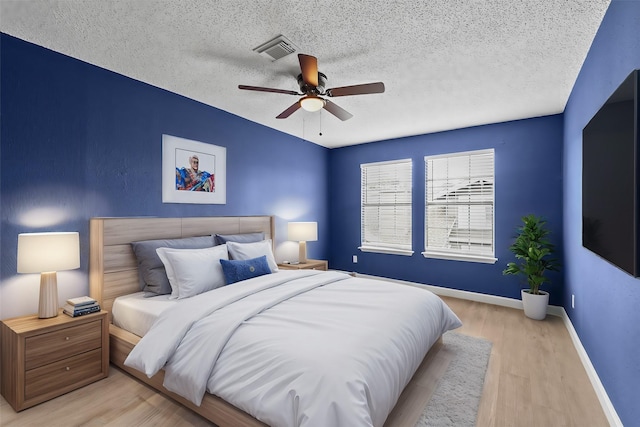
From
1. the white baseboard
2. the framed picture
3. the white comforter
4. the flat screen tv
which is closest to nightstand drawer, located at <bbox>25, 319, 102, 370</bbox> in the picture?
the white comforter

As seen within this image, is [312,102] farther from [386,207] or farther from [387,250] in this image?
[387,250]

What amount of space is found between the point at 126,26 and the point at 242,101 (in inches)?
55.8

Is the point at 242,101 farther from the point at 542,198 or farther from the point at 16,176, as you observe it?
the point at 542,198

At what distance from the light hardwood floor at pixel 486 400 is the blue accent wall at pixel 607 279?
22cm

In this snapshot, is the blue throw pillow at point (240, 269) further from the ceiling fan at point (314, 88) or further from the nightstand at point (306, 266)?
the ceiling fan at point (314, 88)

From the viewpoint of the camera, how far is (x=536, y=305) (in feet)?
11.5

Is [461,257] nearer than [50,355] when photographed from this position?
No

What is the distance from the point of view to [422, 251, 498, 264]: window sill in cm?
416

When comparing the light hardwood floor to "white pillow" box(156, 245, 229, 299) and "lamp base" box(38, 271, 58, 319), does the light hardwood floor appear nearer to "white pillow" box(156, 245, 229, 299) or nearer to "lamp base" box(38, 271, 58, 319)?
"lamp base" box(38, 271, 58, 319)

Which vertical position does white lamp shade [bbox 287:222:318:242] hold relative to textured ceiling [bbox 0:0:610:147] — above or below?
below

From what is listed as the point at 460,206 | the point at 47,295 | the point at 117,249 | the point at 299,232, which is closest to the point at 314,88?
the point at 117,249

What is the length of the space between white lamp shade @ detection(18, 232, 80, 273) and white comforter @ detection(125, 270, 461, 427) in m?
0.87

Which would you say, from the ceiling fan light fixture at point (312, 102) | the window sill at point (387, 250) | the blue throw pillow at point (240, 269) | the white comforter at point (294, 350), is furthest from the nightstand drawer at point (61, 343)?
the window sill at point (387, 250)

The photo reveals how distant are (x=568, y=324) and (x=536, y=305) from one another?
13.2 inches
